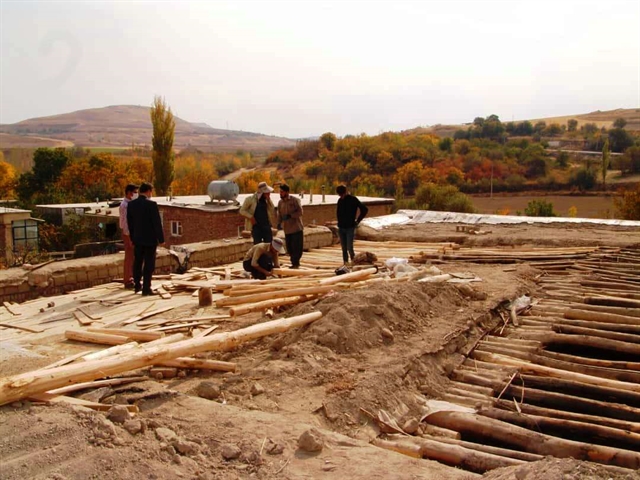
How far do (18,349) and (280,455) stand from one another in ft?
11.9

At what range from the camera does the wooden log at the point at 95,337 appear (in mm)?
6562

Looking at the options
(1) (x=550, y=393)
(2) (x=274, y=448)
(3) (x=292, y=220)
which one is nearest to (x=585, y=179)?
(3) (x=292, y=220)

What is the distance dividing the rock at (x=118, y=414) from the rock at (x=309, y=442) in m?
1.24

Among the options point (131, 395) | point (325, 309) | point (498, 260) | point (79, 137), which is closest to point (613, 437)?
point (325, 309)

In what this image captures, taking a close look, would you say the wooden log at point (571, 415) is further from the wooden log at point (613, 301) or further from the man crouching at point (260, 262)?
the man crouching at point (260, 262)

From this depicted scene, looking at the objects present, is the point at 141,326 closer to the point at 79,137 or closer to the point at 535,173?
the point at 535,173

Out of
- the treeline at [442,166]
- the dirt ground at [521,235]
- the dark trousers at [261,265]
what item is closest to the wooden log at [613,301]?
the dark trousers at [261,265]

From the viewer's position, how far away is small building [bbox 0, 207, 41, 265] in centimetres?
2769

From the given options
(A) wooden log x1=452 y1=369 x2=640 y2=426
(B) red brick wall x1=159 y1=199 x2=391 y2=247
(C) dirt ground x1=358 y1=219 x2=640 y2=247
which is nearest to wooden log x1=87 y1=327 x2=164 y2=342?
(A) wooden log x1=452 y1=369 x2=640 y2=426

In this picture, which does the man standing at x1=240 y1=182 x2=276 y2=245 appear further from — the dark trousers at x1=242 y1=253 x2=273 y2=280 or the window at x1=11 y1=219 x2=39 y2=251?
the window at x1=11 y1=219 x2=39 y2=251

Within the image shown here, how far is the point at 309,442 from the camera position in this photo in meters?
4.18

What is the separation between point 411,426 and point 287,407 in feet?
3.29

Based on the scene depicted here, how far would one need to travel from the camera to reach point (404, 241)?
51.1ft

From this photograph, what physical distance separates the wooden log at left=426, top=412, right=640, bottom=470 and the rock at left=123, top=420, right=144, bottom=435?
92.7 inches
